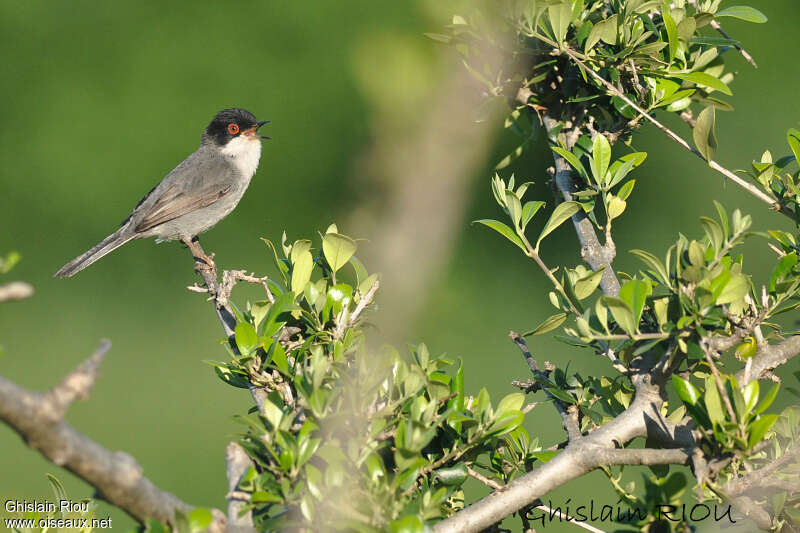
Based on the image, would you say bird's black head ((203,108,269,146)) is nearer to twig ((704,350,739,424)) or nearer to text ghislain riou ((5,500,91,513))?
text ghislain riou ((5,500,91,513))

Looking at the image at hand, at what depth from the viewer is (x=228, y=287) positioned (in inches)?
98.0

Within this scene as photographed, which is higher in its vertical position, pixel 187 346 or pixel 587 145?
pixel 187 346

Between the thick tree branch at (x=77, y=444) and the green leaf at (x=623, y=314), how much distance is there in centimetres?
92

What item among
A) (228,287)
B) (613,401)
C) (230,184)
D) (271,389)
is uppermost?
(230,184)

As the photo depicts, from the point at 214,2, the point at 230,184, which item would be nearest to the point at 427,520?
the point at 230,184

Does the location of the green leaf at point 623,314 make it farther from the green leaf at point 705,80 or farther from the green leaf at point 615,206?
the green leaf at point 705,80

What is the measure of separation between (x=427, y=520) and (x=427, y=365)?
1.14 ft

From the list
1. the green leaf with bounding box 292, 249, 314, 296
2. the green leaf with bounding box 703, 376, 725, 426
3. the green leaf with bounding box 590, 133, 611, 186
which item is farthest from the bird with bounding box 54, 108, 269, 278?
the green leaf with bounding box 703, 376, 725, 426

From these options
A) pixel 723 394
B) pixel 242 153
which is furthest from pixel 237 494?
pixel 242 153

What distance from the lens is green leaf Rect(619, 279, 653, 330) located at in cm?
171

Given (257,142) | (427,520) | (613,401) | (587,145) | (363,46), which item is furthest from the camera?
(257,142)

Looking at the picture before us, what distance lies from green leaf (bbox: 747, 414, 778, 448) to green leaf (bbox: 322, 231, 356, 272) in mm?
937

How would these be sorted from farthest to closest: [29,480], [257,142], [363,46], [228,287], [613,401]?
[257,142]
[29,480]
[228,287]
[613,401]
[363,46]

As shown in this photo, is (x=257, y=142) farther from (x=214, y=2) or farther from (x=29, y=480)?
(x=214, y=2)
